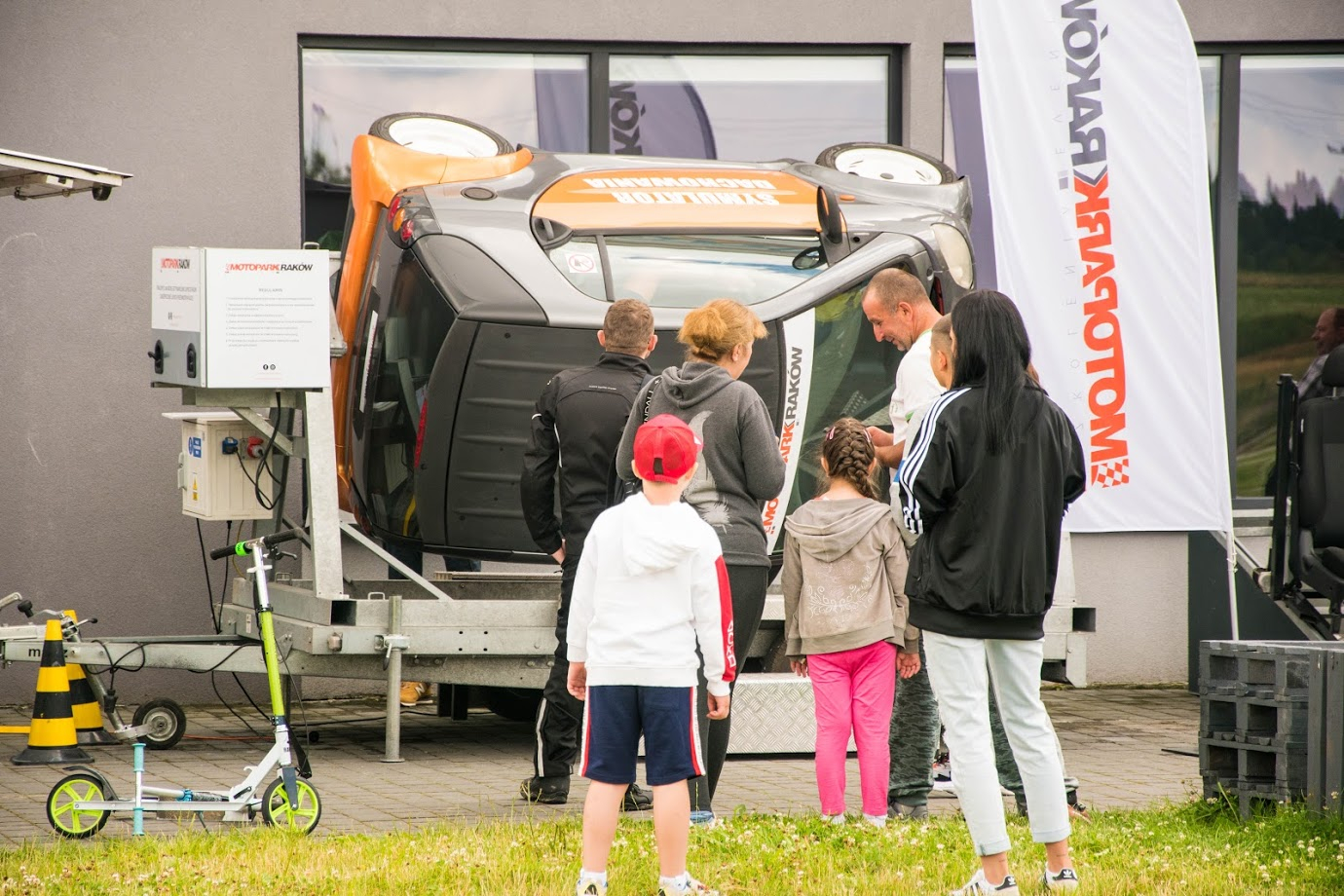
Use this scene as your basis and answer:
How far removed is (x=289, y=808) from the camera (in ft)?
19.3

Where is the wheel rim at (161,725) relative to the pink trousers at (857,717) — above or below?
below

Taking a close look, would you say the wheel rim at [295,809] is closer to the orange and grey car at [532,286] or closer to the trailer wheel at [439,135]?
the orange and grey car at [532,286]

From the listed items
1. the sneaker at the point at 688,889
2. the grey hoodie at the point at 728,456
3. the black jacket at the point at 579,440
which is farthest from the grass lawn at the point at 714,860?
the black jacket at the point at 579,440

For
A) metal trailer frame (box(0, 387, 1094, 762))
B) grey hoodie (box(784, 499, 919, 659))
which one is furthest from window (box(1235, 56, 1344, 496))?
grey hoodie (box(784, 499, 919, 659))

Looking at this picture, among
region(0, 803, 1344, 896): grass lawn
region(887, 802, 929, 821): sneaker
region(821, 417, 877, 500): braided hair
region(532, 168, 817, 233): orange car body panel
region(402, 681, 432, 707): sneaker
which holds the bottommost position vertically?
region(402, 681, 432, 707): sneaker

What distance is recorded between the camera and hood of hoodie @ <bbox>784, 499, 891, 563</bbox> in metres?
6.09

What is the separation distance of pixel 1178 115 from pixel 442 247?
3653 mm

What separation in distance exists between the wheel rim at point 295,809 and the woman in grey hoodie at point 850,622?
1.78 metres

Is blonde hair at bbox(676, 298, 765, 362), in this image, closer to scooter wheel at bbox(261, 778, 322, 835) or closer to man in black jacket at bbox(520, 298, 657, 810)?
man in black jacket at bbox(520, 298, 657, 810)

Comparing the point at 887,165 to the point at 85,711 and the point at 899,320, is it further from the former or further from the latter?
the point at 85,711

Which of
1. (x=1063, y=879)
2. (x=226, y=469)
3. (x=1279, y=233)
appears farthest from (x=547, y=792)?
(x=1279, y=233)

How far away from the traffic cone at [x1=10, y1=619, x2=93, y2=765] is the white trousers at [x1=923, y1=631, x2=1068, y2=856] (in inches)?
160

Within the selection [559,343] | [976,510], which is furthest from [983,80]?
[976,510]

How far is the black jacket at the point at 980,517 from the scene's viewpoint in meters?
4.71
